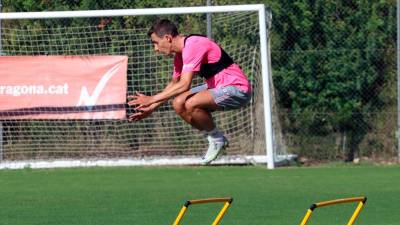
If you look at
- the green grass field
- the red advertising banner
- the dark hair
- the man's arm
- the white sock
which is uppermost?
the dark hair

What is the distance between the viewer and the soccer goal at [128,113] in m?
17.7

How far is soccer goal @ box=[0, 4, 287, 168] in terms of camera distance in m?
17.7

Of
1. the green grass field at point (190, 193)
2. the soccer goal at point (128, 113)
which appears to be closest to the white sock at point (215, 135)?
the green grass field at point (190, 193)

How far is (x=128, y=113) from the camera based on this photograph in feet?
58.1

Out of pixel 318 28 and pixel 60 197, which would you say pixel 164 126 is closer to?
pixel 318 28

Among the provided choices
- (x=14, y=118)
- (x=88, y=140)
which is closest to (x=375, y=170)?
(x=88, y=140)

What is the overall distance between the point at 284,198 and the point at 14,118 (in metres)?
6.53

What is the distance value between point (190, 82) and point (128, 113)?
8.98 metres

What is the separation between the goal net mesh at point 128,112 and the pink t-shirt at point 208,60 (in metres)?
8.71

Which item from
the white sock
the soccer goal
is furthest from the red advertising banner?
the white sock

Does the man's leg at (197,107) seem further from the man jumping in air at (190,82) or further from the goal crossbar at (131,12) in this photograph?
the goal crossbar at (131,12)

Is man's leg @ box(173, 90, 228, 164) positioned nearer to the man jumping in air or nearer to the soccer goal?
the man jumping in air

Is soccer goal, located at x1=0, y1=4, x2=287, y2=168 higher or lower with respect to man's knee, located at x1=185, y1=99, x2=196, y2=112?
lower

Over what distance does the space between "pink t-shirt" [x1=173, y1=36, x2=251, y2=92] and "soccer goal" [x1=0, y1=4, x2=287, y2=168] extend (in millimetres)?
8518
